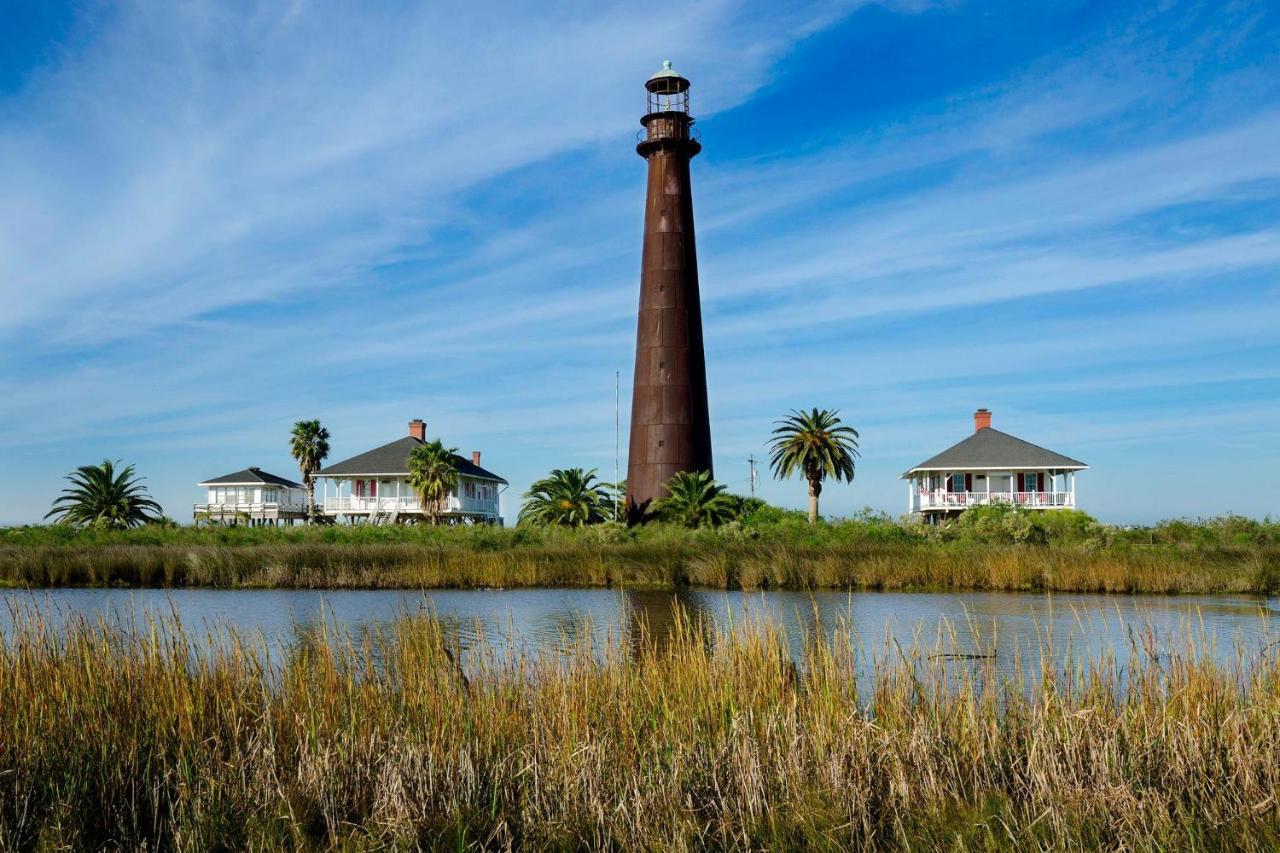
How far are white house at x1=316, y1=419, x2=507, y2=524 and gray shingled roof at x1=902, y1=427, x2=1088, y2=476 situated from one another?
76.8 feet

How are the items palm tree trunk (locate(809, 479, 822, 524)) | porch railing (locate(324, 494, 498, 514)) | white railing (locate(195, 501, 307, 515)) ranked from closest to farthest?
palm tree trunk (locate(809, 479, 822, 524)), porch railing (locate(324, 494, 498, 514)), white railing (locate(195, 501, 307, 515))

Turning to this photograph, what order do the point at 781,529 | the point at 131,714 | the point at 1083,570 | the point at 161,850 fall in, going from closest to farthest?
the point at 161,850 → the point at 131,714 → the point at 1083,570 → the point at 781,529

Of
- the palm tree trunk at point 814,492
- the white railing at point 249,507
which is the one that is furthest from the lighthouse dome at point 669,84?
the white railing at point 249,507

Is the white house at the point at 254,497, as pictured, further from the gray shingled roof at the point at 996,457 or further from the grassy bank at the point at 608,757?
the grassy bank at the point at 608,757

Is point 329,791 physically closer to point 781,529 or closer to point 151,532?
point 781,529

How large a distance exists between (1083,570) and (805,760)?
2077cm

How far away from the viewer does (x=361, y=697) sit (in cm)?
714

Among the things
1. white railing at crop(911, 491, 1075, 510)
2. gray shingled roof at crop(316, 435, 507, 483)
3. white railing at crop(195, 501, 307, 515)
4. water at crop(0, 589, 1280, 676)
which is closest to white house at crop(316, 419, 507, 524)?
gray shingled roof at crop(316, 435, 507, 483)

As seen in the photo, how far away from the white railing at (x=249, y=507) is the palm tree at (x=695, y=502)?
3009cm

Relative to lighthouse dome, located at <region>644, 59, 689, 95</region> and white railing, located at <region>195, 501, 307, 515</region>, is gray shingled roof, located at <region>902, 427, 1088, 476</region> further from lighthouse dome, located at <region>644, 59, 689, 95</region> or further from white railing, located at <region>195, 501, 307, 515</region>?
white railing, located at <region>195, 501, 307, 515</region>

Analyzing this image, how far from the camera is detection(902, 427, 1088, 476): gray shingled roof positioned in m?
52.3

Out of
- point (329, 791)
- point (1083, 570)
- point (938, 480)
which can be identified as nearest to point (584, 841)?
point (329, 791)

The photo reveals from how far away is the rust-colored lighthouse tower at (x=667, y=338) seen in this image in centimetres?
3947

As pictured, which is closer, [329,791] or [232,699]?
[329,791]
